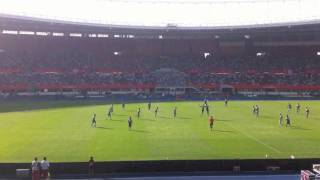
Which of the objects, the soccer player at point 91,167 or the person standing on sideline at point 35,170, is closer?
the person standing on sideline at point 35,170

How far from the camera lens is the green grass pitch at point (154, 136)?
3108cm

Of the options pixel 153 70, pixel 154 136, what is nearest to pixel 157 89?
pixel 153 70

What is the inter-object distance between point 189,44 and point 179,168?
75304 mm

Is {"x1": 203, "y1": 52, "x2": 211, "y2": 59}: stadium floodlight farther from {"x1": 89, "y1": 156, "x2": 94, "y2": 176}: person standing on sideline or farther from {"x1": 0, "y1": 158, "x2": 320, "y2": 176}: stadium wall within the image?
{"x1": 89, "y1": 156, "x2": 94, "y2": 176}: person standing on sideline

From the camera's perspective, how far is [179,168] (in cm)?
2642

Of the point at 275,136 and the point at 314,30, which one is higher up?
the point at 314,30

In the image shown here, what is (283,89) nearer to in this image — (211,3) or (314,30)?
(314,30)

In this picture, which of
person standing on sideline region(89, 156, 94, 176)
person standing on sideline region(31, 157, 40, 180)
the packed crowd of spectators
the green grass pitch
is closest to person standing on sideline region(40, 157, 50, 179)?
person standing on sideline region(31, 157, 40, 180)

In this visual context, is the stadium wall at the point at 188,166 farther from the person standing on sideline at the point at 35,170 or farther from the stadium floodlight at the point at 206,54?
the stadium floodlight at the point at 206,54

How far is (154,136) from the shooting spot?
1501 inches

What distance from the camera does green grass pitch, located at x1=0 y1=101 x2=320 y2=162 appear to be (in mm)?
31078

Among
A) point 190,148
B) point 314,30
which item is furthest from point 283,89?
point 190,148

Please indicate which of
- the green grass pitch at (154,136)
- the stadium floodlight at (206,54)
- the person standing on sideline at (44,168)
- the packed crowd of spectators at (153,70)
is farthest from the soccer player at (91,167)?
the stadium floodlight at (206,54)

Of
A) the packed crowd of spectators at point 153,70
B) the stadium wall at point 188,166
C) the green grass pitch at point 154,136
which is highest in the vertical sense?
the packed crowd of spectators at point 153,70
